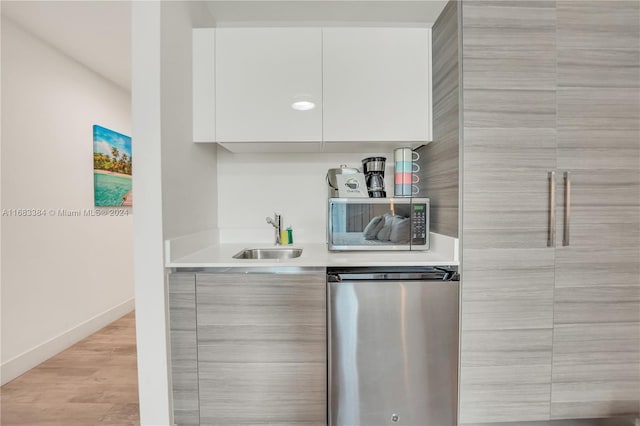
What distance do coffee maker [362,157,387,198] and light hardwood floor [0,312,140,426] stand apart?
186 cm

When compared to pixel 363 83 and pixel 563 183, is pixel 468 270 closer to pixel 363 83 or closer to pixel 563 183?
pixel 563 183

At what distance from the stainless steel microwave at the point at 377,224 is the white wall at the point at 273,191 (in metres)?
0.48

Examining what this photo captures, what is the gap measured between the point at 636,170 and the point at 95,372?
347cm

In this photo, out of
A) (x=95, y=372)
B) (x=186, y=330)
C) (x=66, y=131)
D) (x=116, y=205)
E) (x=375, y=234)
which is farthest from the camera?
(x=116, y=205)

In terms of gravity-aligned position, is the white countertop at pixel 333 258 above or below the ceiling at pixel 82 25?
below

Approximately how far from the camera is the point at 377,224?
5.53 ft

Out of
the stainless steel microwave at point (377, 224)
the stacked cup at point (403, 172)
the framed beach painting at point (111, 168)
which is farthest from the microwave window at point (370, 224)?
the framed beach painting at point (111, 168)

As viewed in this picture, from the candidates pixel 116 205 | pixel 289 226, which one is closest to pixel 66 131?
pixel 116 205

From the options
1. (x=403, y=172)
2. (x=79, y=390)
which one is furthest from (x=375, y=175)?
(x=79, y=390)

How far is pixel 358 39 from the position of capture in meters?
1.71

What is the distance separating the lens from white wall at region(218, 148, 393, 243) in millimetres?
2137

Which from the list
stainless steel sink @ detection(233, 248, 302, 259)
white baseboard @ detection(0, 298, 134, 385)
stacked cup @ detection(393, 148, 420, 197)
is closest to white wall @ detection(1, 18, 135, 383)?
white baseboard @ detection(0, 298, 134, 385)

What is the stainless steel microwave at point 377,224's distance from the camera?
1.67 m

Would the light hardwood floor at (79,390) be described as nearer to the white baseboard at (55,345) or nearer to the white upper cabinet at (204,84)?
the white baseboard at (55,345)
